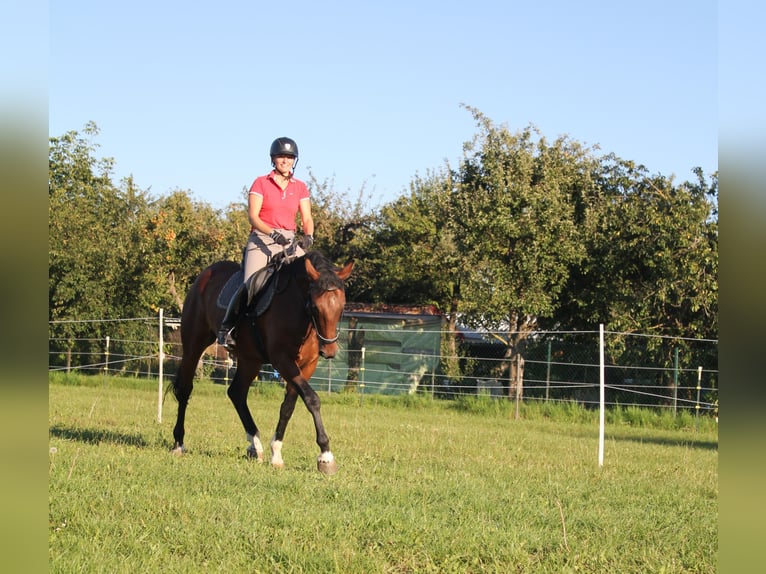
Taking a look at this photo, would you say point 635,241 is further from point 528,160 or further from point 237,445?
point 237,445

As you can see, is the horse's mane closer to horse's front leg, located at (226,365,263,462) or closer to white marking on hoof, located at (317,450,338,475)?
white marking on hoof, located at (317,450,338,475)

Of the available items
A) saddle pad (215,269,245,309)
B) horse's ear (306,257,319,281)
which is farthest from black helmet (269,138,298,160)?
horse's ear (306,257,319,281)

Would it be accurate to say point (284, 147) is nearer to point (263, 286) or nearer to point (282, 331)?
point (263, 286)

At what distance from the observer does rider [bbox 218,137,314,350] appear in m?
8.88

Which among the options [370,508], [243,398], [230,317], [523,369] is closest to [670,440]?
[523,369]

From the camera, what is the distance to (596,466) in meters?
10.1

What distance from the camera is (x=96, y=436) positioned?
10.4 metres

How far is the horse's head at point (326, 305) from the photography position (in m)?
7.77

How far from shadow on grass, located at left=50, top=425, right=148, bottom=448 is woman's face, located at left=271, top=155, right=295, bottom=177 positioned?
12.2ft

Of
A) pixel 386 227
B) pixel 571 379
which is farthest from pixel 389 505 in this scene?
pixel 386 227

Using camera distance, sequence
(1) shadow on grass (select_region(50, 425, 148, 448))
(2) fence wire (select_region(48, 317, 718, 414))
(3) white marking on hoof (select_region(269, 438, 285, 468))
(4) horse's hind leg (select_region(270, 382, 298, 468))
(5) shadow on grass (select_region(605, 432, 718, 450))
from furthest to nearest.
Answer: (2) fence wire (select_region(48, 317, 718, 414)) → (5) shadow on grass (select_region(605, 432, 718, 450)) → (1) shadow on grass (select_region(50, 425, 148, 448)) → (4) horse's hind leg (select_region(270, 382, 298, 468)) → (3) white marking on hoof (select_region(269, 438, 285, 468))

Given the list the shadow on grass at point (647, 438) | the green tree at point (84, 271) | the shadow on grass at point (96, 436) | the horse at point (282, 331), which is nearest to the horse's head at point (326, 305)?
the horse at point (282, 331)
